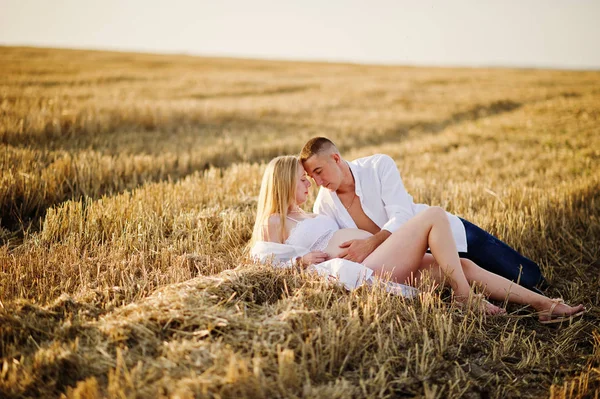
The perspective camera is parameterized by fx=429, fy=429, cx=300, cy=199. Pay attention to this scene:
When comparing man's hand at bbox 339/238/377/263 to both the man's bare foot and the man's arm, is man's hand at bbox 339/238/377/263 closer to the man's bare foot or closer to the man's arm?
the man's arm

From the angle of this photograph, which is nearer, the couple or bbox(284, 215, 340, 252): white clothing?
the couple

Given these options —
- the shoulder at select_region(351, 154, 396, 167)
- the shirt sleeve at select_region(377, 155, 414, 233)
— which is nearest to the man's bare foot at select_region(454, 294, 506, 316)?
the shirt sleeve at select_region(377, 155, 414, 233)

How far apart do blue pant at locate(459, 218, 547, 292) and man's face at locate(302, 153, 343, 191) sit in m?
1.29

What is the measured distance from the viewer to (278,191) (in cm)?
388

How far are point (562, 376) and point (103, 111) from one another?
11.9 meters

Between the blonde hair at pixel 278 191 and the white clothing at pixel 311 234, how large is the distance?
0.41 feet

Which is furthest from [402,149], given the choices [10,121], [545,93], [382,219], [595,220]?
[545,93]

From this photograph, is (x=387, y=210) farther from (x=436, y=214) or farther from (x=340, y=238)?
(x=436, y=214)

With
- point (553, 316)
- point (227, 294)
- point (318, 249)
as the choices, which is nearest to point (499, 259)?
point (553, 316)

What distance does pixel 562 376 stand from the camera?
276cm

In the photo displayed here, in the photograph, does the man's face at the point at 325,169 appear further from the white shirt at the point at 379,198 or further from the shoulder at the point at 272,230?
the shoulder at the point at 272,230

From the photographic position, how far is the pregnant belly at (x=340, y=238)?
151 inches

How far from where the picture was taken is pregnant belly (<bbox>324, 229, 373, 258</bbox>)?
12.6 feet

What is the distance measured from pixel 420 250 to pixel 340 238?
0.74 metres
